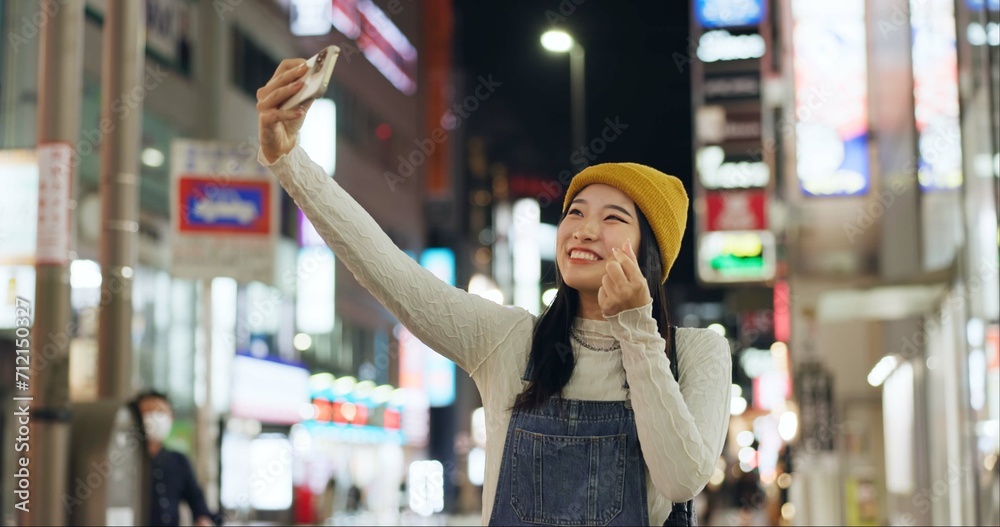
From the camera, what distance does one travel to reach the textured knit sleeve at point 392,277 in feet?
8.62

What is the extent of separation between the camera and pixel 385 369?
4906cm

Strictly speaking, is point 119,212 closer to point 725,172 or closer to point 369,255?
point 369,255

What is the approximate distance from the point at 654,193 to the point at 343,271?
1559 inches

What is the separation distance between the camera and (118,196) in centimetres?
806

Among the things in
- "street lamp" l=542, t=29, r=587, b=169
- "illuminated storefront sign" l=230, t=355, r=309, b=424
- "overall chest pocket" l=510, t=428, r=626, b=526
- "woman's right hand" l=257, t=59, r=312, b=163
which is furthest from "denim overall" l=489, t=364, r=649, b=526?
"illuminated storefront sign" l=230, t=355, r=309, b=424

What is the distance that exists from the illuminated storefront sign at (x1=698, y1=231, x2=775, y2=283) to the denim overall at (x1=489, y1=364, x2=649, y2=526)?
2017cm

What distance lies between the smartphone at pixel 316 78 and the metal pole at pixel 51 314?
4.74 m

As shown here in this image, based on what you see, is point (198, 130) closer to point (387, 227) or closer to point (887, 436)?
point (887, 436)

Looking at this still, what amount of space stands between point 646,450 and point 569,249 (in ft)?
1.71

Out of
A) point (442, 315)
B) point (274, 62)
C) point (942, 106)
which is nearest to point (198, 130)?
point (274, 62)

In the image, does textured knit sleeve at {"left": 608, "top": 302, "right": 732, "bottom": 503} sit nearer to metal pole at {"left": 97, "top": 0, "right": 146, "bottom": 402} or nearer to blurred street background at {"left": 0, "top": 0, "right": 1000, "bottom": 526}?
blurred street background at {"left": 0, "top": 0, "right": 1000, "bottom": 526}

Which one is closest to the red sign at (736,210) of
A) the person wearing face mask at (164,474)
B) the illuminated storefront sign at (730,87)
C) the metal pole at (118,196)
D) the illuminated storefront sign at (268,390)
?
the illuminated storefront sign at (730,87)

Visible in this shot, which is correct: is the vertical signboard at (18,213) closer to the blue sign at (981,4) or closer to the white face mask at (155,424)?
the white face mask at (155,424)

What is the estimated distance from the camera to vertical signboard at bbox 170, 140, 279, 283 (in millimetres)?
10719
